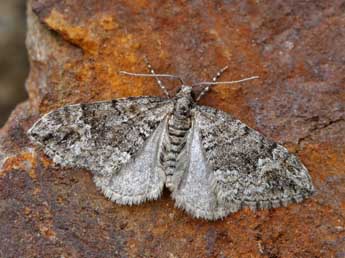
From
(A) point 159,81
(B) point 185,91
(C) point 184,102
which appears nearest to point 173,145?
(C) point 184,102

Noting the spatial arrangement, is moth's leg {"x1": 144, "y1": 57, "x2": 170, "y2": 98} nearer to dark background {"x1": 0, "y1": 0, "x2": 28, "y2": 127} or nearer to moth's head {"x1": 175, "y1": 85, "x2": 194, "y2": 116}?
moth's head {"x1": 175, "y1": 85, "x2": 194, "y2": 116}

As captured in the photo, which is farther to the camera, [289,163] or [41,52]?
[41,52]

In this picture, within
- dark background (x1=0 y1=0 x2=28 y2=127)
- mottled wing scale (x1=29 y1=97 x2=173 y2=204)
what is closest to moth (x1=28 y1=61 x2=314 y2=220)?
mottled wing scale (x1=29 y1=97 x2=173 y2=204)

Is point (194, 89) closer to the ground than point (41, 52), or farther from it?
closer to the ground

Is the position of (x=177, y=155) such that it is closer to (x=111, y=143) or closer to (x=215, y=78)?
(x=111, y=143)

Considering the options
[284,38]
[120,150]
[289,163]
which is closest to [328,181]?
[289,163]

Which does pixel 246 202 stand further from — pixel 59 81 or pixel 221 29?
pixel 59 81

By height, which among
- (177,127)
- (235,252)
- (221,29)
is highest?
(221,29)
